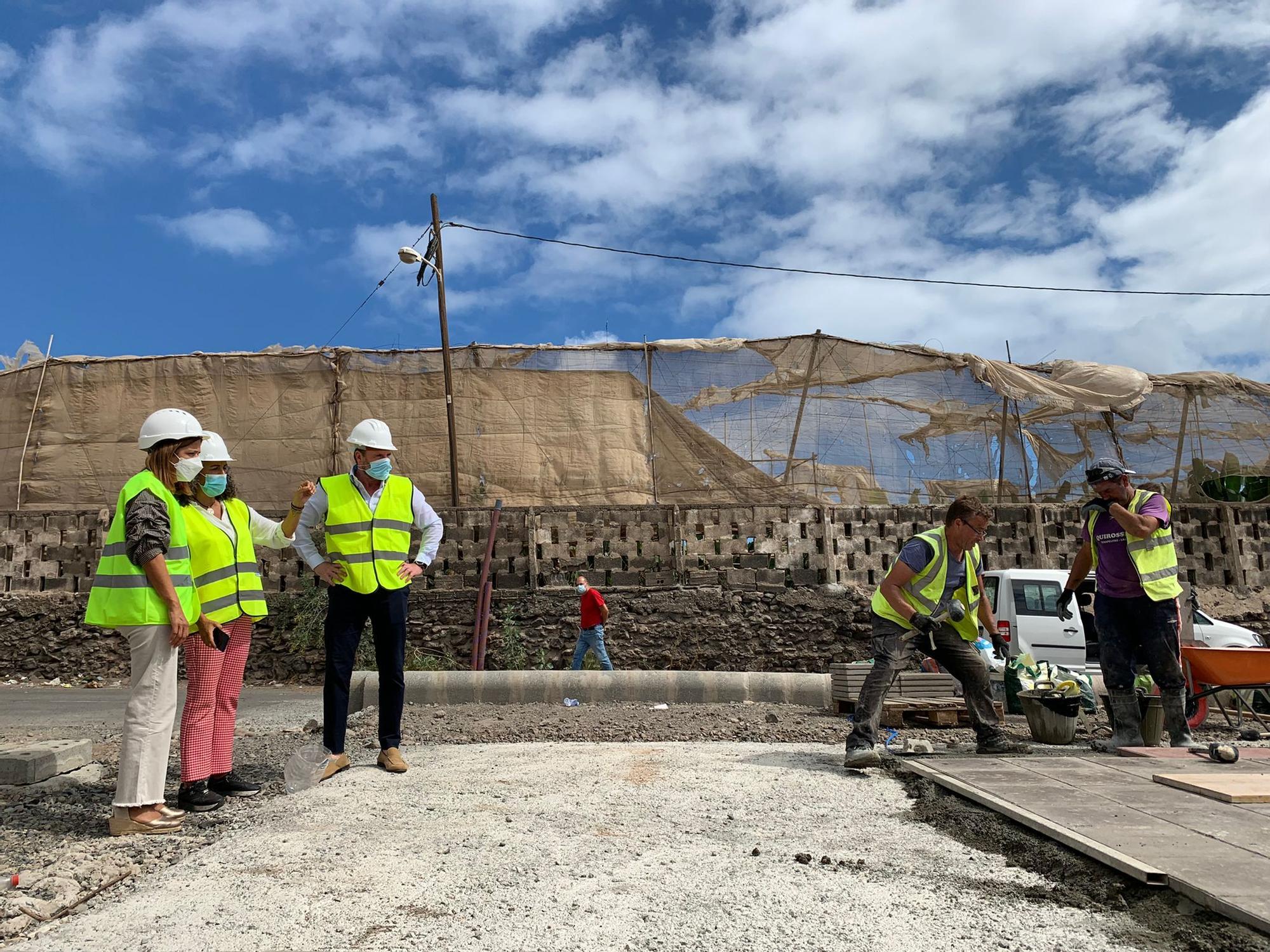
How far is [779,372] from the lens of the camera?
46.2ft

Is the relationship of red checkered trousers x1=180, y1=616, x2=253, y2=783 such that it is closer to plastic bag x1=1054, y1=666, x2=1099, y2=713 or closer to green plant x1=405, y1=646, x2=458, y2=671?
plastic bag x1=1054, y1=666, x2=1099, y2=713

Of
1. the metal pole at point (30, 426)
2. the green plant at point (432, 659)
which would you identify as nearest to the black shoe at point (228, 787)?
the green plant at point (432, 659)

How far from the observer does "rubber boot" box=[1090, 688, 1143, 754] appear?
17.6 ft

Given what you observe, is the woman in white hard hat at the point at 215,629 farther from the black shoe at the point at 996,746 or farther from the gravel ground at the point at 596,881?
the black shoe at the point at 996,746

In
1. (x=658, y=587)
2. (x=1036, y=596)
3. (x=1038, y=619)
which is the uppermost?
(x=658, y=587)

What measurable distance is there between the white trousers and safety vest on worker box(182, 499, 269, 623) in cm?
40

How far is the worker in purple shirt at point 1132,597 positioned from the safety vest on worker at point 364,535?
3.98 metres

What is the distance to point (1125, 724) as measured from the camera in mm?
5434

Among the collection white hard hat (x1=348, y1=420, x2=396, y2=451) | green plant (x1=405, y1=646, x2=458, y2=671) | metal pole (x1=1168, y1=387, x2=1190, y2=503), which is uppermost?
Result: metal pole (x1=1168, y1=387, x2=1190, y2=503)

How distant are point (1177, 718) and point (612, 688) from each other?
4154 mm

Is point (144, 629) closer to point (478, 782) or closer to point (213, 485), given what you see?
point (213, 485)

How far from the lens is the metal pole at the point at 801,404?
13773mm

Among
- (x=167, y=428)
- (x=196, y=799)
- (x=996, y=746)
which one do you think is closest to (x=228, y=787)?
(x=196, y=799)

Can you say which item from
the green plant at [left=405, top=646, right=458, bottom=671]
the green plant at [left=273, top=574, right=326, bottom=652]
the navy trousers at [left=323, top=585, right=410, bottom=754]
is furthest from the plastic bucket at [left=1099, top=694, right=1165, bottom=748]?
the green plant at [left=273, top=574, right=326, bottom=652]
